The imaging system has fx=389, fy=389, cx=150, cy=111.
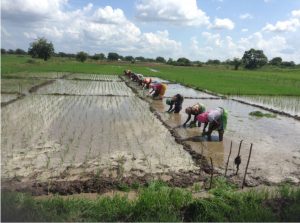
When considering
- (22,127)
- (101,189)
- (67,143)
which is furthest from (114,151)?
(22,127)

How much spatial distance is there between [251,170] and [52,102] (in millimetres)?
9772

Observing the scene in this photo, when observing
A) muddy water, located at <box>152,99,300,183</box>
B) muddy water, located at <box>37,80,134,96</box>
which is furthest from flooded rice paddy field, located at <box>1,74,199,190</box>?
muddy water, located at <box>37,80,134,96</box>

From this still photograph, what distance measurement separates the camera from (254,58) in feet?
Result: 276

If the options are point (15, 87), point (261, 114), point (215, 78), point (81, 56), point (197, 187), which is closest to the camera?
point (197, 187)

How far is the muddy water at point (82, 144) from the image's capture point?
22.5 feet

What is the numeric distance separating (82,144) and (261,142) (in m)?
4.64

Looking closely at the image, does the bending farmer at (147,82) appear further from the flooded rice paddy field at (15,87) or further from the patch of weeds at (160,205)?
the patch of weeds at (160,205)

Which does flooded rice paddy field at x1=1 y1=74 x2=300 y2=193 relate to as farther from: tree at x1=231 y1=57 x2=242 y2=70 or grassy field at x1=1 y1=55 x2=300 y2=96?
tree at x1=231 y1=57 x2=242 y2=70

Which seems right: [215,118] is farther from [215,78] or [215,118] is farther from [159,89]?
[215,78]

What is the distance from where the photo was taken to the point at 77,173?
661cm

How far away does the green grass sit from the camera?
174 inches

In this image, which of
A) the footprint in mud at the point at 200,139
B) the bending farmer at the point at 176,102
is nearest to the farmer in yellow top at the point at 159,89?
the bending farmer at the point at 176,102

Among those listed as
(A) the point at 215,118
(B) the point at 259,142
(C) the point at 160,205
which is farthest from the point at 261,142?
(C) the point at 160,205

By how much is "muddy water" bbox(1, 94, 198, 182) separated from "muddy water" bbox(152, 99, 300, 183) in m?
0.72
